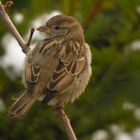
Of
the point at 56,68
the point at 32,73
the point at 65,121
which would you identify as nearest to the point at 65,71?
the point at 56,68

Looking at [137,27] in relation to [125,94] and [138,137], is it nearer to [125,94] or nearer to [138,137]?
[125,94]

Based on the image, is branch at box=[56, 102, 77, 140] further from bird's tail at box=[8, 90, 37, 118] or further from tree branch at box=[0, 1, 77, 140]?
bird's tail at box=[8, 90, 37, 118]

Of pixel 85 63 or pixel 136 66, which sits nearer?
pixel 85 63

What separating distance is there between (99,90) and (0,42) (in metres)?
1.02

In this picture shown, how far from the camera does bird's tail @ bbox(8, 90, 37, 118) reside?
841 centimetres

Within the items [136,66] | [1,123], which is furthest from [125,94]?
[1,123]

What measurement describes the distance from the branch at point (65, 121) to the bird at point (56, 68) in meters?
0.09

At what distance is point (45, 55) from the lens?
29.6 ft

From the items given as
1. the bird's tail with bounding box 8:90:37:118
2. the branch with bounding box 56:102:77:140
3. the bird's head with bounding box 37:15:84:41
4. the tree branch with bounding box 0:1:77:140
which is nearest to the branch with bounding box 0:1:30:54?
the tree branch with bounding box 0:1:77:140

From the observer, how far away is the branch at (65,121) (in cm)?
795

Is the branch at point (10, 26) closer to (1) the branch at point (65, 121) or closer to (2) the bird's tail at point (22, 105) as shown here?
(2) the bird's tail at point (22, 105)

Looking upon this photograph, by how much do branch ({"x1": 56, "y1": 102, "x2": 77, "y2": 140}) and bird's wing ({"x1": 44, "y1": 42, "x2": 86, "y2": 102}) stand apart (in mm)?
96

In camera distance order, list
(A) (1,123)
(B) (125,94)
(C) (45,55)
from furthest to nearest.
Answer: (B) (125,94)
(A) (1,123)
(C) (45,55)

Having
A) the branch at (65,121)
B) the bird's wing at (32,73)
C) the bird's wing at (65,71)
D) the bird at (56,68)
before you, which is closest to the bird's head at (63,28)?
the bird at (56,68)
